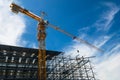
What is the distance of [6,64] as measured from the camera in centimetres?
4119

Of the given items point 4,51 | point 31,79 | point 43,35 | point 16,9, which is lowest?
point 31,79

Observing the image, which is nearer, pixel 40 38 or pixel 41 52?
pixel 41 52

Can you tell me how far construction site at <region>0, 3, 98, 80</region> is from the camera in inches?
1591

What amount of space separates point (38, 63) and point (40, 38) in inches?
232

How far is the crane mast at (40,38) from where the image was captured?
40469mm

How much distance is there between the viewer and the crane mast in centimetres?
4047

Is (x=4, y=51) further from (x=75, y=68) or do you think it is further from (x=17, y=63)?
(x=75, y=68)

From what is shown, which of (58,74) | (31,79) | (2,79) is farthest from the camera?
(58,74)

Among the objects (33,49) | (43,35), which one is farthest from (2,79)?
(43,35)

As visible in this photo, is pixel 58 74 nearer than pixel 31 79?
No

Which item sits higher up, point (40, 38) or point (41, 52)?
point (40, 38)

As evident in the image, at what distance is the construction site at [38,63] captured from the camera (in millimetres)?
40406

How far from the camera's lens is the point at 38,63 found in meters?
43.7

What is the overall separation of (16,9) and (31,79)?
615 inches
